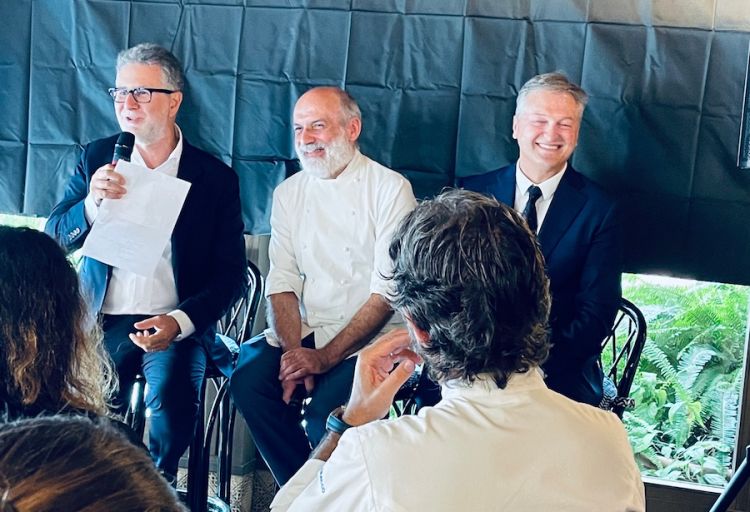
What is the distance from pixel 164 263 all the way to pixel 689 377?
1675 millimetres

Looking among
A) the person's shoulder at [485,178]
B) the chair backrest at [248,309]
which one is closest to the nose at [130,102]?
the chair backrest at [248,309]

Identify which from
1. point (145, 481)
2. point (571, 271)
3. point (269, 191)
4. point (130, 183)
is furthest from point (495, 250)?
point (269, 191)

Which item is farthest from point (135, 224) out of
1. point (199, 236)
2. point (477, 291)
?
point (477, 291)

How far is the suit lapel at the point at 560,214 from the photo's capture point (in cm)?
265

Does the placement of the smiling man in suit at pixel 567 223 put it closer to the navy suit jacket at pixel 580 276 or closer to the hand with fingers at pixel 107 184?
the navy suit jacket at pixel 580 276

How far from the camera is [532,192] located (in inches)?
106

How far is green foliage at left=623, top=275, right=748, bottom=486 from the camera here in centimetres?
288

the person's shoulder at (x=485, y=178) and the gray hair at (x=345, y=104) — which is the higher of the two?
the gray hair at (x=345, y=104)

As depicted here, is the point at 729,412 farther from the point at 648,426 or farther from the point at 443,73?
the point at 443,73

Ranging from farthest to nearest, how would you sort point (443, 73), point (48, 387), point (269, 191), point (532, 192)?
point (269, 191) < point (443, 73) < point (532, 192) < point (48, 387)

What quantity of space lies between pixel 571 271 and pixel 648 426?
714mm

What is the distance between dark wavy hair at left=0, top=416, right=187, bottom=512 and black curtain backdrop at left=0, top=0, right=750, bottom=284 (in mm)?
2216

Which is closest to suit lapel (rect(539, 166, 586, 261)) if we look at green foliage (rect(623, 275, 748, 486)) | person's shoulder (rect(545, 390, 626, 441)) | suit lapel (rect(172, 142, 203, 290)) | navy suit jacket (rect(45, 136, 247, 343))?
green foliage (rect(623, 275, 748, 486))

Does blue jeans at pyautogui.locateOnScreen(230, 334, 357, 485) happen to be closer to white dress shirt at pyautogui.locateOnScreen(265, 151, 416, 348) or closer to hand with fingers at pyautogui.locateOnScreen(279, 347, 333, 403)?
hand with fingers at pyautogui.locateOnScreen(279, 347, 333, 403)
